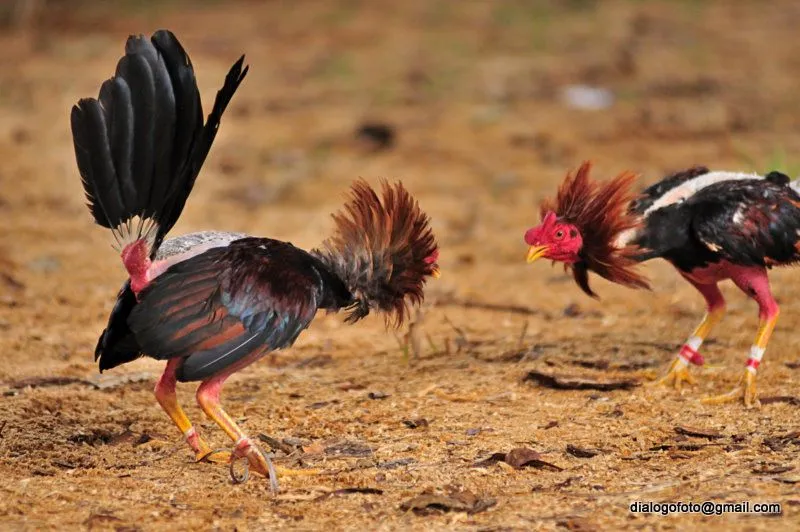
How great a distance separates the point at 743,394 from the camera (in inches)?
220

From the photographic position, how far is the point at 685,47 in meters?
15.3

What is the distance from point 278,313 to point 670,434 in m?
1.83

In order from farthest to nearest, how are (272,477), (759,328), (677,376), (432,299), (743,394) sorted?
1. (432,299)
2. (677,376)
3. (759,328)
4. (743,394)
5. (272,477)

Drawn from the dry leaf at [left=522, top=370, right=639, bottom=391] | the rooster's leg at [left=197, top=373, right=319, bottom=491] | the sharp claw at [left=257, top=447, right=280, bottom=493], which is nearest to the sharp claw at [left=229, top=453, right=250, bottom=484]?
the rooster's leg at [left=197, top=373, right=319, bottom=491]

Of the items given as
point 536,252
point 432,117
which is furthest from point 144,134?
point 432,117

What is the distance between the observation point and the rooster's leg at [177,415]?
187 inches

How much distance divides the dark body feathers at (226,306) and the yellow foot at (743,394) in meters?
2.07

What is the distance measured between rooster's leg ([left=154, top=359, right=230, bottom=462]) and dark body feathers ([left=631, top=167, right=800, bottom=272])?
7.78 ft

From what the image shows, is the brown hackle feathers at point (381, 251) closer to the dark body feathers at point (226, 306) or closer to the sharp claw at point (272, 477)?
the dark body feathers at point (226, 306)

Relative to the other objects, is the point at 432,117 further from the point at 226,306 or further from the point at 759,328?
the point at 226,306

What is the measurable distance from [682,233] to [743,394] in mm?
851

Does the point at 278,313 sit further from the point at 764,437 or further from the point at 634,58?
the point at 634,58

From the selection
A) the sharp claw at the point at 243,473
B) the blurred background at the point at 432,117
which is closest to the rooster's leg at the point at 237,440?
the sharp claw at the point at 243,473

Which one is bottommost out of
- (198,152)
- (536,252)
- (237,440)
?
(237,440)
